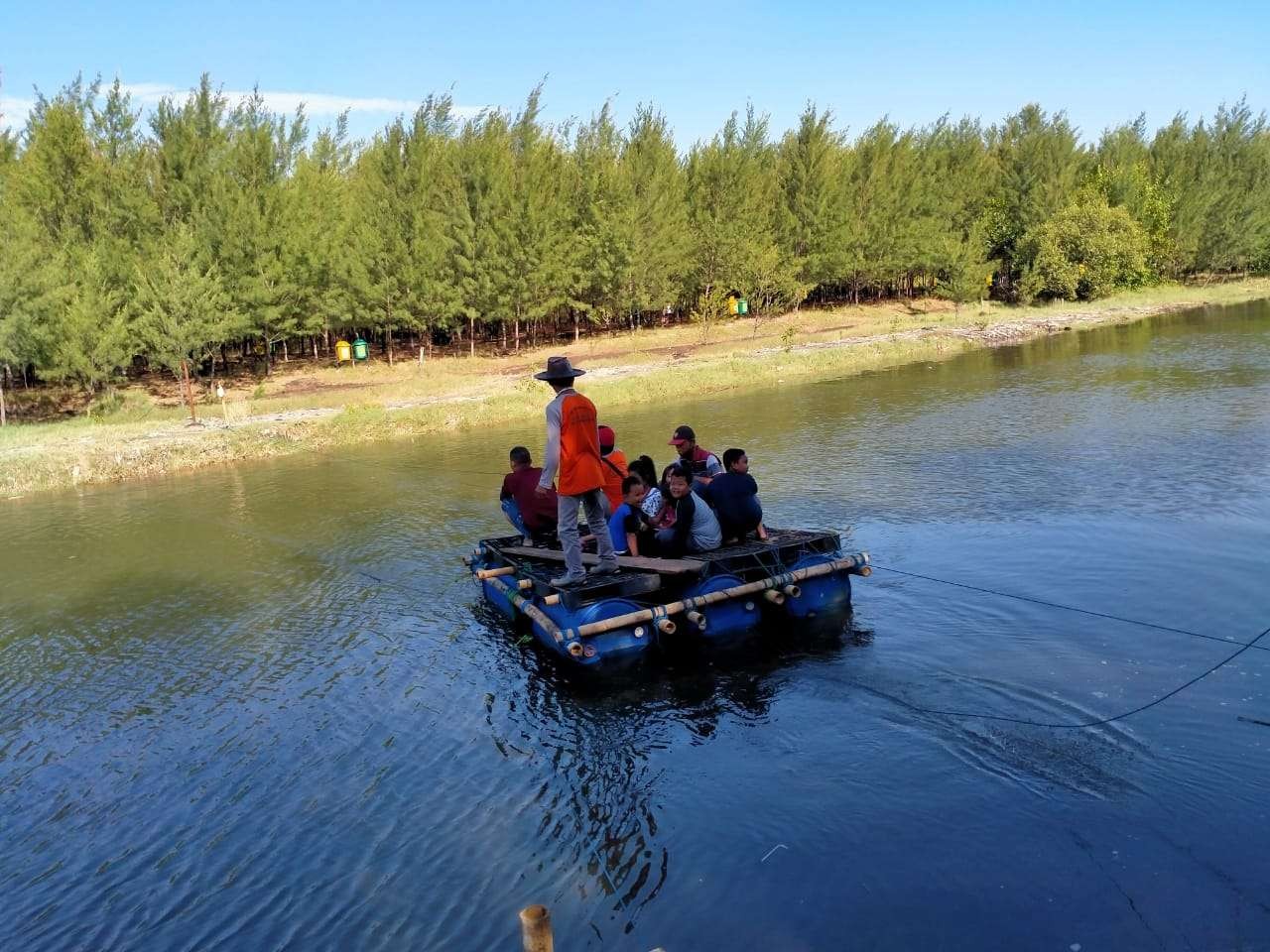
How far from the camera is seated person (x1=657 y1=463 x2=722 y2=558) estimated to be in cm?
1084

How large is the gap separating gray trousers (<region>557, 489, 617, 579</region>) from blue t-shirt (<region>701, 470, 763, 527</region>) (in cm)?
141

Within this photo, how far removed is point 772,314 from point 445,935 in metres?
53.4

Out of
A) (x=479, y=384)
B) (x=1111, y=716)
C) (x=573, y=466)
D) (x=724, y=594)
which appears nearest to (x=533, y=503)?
(x=573, y=466)

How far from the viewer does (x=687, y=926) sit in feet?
19.7

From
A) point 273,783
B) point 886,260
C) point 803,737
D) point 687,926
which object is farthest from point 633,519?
point 886,260

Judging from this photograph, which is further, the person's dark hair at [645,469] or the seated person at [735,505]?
the person's dark hair at [645,469]

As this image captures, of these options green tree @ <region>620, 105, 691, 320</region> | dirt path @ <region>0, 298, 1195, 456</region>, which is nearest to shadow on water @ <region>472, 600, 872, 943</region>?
dirt path @ <region>0, 298, 1195, 456</region>

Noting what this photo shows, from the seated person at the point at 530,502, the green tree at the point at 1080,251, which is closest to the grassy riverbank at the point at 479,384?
the green tree at the point at 1080,251

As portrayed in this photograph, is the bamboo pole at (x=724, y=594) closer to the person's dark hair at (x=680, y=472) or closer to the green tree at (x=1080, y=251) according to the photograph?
the person's dark hair at (x=680, y=472)

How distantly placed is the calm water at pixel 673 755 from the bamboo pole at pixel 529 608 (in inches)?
22.2

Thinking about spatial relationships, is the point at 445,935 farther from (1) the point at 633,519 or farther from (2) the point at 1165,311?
(2) the point at 1165,311

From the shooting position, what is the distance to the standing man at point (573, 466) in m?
9.88

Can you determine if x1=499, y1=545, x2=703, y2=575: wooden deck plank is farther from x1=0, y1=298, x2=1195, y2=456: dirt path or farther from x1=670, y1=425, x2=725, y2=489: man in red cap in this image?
x1=0, y1=298, x2=1195, y2=456: dirt path

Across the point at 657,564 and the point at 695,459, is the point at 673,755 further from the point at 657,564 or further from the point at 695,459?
the point at 695,459
